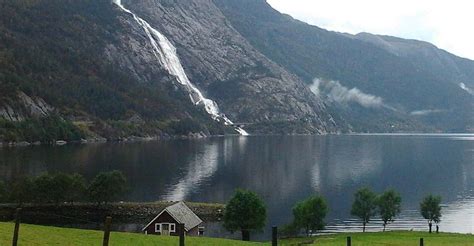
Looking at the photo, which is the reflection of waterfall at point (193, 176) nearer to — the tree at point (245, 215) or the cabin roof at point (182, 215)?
the tree at point (245, 215)

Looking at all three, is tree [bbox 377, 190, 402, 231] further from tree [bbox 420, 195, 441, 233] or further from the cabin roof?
the cabin roof

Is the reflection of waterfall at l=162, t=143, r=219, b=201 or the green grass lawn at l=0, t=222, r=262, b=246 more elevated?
the reflection of waterfall at l=162, t=143, r=219, b=201

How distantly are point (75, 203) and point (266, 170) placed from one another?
84.6m

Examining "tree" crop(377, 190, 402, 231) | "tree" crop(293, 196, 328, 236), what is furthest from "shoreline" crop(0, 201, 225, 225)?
"tree" crop(377, 190, 402, 231)

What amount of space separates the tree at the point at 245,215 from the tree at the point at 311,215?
20.3 ft

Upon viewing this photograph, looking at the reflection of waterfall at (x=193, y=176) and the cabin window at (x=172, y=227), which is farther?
Result: the reflection of waterfall at (x=193, y=176)

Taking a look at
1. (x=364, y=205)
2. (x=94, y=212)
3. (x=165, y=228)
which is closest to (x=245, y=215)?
(x=165, y=228)

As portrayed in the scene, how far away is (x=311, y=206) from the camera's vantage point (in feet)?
260

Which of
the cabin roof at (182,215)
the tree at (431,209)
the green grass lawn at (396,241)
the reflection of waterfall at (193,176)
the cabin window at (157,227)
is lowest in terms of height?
the green grass lawn at (396,241)

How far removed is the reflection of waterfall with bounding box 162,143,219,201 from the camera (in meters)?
114

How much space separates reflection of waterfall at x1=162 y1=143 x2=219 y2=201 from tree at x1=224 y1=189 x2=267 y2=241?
108 ft

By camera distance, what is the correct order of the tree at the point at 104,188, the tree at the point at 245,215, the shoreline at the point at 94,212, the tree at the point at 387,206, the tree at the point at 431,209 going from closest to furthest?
the tree at the point at 245,215, the shoreline at the point at 94,212, the tree at the point at 387,206, the tree at the point at 431,209, the tree at the point at 104,188

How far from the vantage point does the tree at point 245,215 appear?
249 ft

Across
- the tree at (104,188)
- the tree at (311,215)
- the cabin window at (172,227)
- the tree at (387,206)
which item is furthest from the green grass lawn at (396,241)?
the tree at (104,188)
